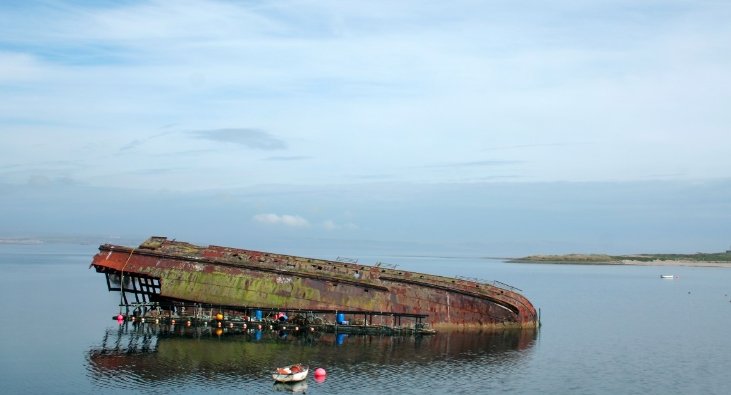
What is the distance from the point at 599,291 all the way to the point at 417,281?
234 ft

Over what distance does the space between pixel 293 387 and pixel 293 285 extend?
1584 centimetres

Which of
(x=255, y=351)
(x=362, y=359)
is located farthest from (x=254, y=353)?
(x=362, y=359)

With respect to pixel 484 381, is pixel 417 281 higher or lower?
higher

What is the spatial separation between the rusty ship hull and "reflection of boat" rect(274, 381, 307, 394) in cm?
1417

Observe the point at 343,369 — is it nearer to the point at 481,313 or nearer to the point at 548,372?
the point at 548,372

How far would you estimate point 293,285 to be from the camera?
168ft

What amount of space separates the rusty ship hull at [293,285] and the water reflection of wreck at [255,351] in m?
1.93

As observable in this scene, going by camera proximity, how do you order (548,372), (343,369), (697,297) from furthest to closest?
(697,297) → (548,372) → (343,369)

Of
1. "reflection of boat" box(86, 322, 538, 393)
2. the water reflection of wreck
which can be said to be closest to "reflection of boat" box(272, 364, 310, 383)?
"reflection of boat" box(86, 322, 538, 393)

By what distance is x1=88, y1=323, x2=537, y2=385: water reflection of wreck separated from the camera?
128 feet

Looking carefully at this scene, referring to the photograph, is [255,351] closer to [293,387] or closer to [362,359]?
[362,359]

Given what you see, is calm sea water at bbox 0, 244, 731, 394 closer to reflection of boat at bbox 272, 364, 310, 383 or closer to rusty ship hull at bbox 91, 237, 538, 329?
reflection of boat at bbox 272, 364, 310, 383

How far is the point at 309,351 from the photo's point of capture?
1753 inches

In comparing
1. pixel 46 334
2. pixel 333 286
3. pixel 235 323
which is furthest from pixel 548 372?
pixel 46 334
